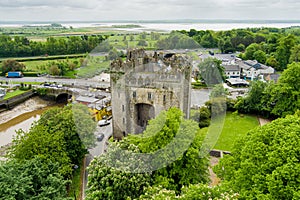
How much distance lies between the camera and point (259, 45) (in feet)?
208

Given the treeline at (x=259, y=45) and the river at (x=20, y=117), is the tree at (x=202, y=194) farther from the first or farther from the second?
the treeline at (x=259, y=45)

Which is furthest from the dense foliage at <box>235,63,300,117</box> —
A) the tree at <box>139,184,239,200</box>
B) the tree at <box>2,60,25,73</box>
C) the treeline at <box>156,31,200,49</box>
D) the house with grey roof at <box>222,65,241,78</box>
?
the tree at <box>2,60,25,73</box>

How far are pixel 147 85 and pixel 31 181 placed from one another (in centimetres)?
977

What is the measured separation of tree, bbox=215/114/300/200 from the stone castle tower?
7.02 metres

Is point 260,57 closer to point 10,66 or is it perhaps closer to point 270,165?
point 270,165

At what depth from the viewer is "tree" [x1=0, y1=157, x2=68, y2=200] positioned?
38.1ft

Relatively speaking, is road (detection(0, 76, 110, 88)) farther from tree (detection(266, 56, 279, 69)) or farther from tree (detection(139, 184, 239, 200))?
tree (detection(266, 56, 279, 69))

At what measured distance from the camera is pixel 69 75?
51625 millimetres

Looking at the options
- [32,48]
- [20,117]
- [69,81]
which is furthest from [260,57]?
[32,48]

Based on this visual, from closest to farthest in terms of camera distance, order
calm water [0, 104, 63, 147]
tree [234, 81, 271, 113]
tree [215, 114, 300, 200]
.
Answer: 1. tree [215, 114, 300, 200]
2. calm water [0, 104, 63, 147]
3. tree [234, 81, 271, 113]

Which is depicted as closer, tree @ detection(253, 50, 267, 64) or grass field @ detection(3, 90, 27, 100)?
grass field @ detection(3, 90, 27, 100)

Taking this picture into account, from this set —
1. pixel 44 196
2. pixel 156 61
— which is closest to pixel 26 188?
pixel 44 196

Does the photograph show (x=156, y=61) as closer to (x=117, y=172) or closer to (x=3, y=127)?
(x=117, y=172)

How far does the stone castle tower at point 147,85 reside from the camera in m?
18.0
